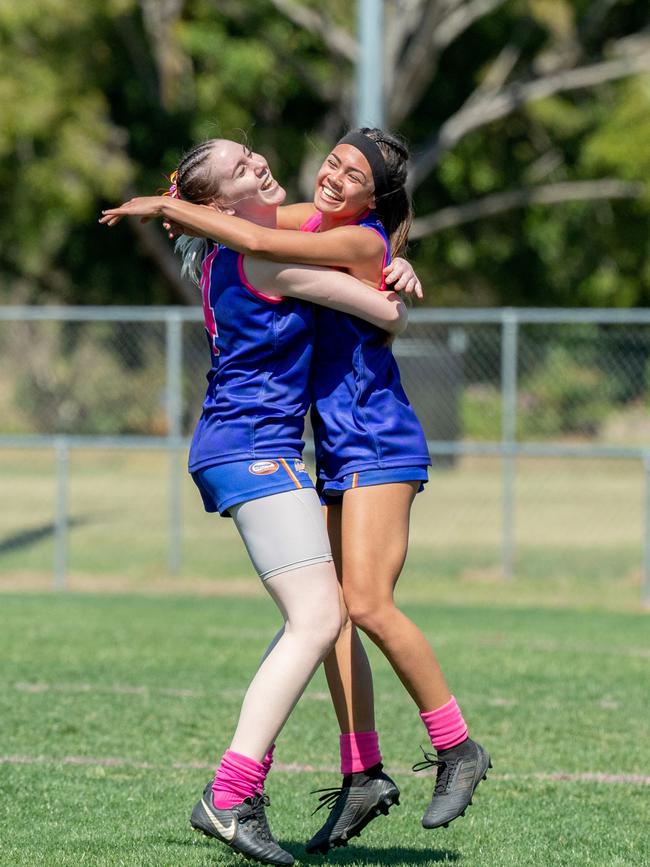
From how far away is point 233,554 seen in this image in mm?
14344

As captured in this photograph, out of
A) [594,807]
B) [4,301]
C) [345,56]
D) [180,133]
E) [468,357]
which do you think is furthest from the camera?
[4,301]

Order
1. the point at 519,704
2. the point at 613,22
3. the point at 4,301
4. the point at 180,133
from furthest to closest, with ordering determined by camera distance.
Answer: the point at 4,301 < the point at 613,22 < the point at 180,133 < the point at 519,704

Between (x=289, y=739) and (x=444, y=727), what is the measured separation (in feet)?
7.05

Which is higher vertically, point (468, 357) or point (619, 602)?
point (468, 357)

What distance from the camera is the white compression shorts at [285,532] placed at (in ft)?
13.0

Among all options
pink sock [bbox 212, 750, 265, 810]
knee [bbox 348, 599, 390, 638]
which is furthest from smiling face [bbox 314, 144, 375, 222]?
pink sock [bbox 212, 750, 265, 810]

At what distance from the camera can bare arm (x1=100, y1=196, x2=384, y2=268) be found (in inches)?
Result: 155

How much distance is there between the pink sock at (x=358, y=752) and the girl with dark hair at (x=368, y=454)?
3cm

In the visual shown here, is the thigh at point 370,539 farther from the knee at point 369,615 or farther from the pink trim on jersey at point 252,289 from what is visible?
the pink trim on jersey at point 252,289

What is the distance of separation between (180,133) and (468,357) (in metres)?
8.76

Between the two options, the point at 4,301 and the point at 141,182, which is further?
the point at 4,301

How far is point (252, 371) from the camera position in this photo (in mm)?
4055

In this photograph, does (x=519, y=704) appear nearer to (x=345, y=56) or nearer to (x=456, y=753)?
(x=456, y=753)

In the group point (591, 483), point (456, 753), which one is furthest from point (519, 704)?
point (591, 483)
